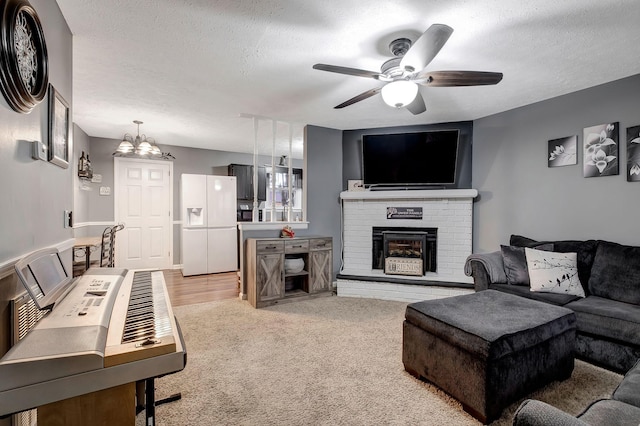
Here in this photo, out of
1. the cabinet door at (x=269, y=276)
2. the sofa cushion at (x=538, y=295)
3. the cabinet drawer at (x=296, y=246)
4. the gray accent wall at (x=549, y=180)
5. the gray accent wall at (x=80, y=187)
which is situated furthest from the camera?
the gray accent wall at (x=80, y=187)

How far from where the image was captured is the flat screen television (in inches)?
155

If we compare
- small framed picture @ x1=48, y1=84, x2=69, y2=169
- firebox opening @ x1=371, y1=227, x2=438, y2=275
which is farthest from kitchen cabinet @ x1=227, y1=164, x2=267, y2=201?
small framed picture @ x1=48, y1=84, x2=69, y2=169

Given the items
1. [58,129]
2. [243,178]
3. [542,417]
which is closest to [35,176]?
[58,129]

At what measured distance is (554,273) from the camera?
8.89 feet

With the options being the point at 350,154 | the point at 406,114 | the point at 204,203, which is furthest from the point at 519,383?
the point at 204,203

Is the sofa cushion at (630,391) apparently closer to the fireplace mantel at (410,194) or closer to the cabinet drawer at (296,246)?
the fireplace mantel at (410,194)

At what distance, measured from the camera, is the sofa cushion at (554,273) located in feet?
8.69

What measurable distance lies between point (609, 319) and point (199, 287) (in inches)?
182

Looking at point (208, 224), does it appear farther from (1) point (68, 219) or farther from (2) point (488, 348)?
(2) point (488, 348)

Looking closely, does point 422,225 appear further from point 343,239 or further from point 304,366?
point 304,366

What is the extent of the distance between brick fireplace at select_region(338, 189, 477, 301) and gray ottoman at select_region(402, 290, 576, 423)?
170 centimetres

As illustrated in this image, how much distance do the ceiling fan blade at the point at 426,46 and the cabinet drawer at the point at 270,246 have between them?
243 cm

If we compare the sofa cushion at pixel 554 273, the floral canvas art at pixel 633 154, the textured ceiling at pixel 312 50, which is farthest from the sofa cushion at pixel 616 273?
the textured ceiling at pixel 312 50

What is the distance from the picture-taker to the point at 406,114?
12.5 feet
